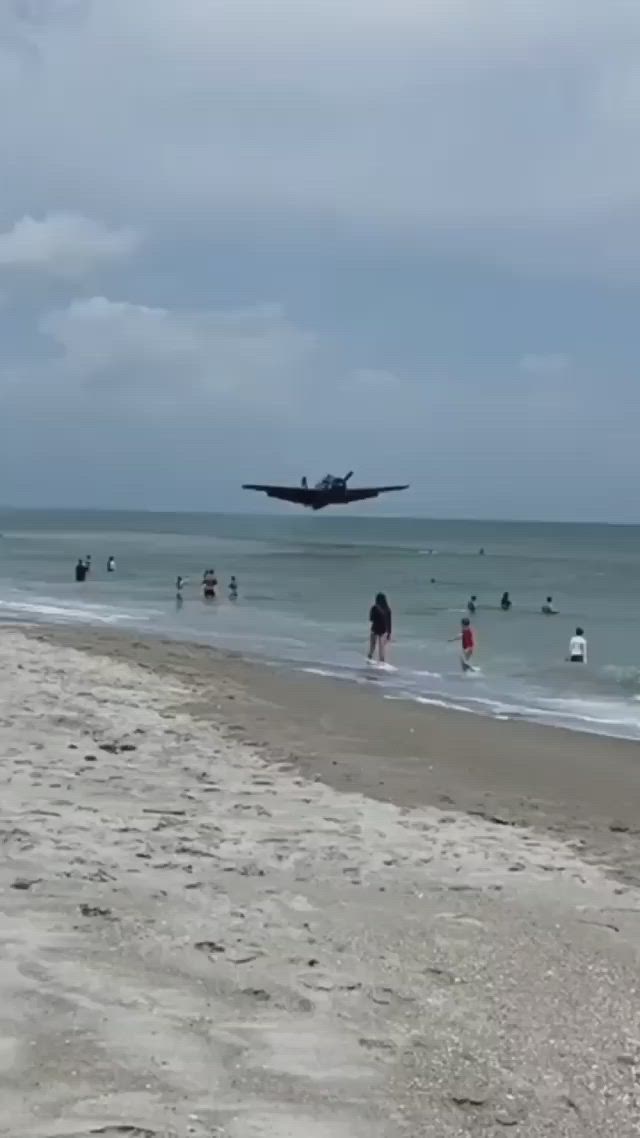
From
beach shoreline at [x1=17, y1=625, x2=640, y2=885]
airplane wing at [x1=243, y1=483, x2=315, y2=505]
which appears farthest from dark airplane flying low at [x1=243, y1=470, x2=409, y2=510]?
beach shoreline at [x1=17, y1=625, x2=640, y2=885]

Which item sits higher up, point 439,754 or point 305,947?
point 305,947

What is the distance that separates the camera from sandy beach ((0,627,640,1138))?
4305 millimetres

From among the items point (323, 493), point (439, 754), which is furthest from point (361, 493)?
point (439, 754)

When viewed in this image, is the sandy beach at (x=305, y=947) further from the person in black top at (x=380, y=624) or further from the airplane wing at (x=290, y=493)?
the airplane wing at (x=290, y=493)

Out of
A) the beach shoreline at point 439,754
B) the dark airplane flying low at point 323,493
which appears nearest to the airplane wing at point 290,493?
the dark airplane flying low at point 323,493

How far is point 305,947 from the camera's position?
591cm

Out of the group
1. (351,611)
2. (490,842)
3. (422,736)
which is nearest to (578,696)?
(422,736)

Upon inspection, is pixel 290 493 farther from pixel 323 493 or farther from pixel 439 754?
pixel 439 754

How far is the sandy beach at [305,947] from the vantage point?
4.30m

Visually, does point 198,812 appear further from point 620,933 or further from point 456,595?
point 456,595

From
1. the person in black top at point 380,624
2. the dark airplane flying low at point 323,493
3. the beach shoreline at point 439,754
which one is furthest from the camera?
the dark airplane flying low at point 323,493

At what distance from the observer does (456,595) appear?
55969 millimetres

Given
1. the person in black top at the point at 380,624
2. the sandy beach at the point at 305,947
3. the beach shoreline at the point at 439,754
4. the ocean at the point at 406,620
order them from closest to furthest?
the sandy beach at the point at 305,947
the beach shoreline at the point at 439,754
the ocean at the point at 406,620
the person in black top at the point at 380,624

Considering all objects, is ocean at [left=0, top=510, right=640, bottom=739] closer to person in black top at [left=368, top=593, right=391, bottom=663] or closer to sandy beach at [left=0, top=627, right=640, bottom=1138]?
person in black top at [left=368, top=593, right=391, bottom=663]
